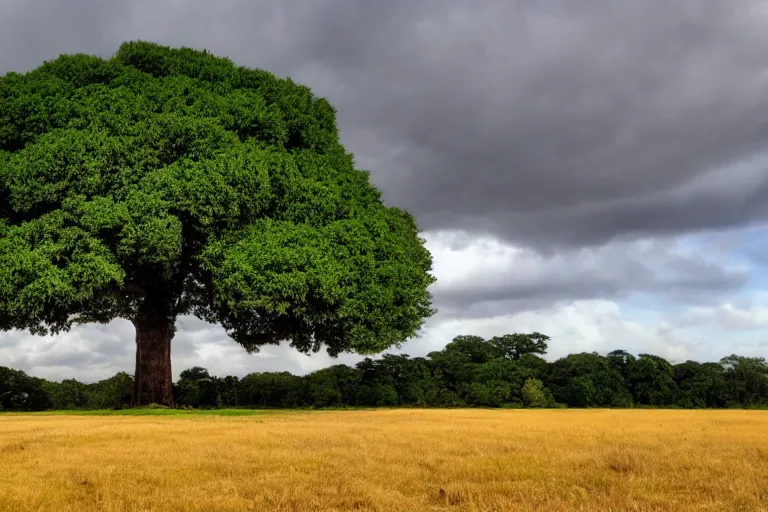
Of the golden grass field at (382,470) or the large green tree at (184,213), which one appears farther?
the large green tree at (184,213)

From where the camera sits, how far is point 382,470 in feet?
35.8

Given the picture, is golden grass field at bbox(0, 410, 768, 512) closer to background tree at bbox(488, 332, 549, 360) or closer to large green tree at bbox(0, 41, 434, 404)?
large green tree at bbox(0, 41, 434, 404)

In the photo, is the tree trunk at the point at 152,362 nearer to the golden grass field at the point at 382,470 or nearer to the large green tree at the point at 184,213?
the large green tree at the point at 184,213

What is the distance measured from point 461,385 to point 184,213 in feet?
68.8

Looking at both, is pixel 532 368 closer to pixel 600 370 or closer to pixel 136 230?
pixel 600 370

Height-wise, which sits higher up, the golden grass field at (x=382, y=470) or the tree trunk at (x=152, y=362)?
the tree trunk at (x=152, y=362)

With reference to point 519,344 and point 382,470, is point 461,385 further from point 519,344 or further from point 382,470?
point 382,470

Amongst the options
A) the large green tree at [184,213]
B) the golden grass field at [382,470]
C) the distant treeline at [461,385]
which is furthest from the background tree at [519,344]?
the golden grass field at [382,470]

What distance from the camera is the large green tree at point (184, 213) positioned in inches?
1010

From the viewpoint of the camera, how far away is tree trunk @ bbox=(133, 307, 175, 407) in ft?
105

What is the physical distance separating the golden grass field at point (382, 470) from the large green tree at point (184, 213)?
8.96 metres

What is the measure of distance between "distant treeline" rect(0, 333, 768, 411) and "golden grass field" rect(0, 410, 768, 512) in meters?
20.4

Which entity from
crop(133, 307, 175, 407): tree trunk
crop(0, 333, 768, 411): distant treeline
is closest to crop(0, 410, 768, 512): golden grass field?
crop(133, 307, 175, 407): tree trunk

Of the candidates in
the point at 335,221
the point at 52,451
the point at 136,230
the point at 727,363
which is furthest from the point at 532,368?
the point at 52,451
